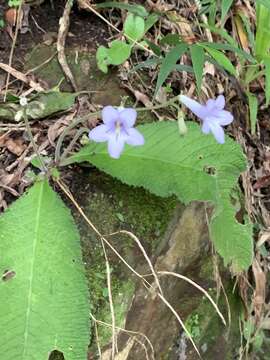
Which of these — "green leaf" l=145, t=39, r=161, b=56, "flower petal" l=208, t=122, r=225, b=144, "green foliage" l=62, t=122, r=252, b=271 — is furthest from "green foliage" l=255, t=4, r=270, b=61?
"flower petal" l=208, t=122, r=225, b=144

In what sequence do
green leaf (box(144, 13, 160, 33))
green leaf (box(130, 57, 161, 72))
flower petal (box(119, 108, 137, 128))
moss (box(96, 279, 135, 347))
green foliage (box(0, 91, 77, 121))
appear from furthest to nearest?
green leaf (box(144, 13, 160, 33)) → green leaf (box(130, 57, 161, 72)) → green foliage (box(0, 91, 77, 121)) → moss (box(96, 279, 135, 347)) → flower petal (box(119, 108, 137, 128))

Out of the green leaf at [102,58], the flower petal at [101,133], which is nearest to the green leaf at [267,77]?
the green leaf at [102,58]

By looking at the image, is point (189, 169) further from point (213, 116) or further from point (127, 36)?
point (127, 36)

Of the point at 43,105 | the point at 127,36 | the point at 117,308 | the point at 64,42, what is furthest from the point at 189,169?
the point at 64,42

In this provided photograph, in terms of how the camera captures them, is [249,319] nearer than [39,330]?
No

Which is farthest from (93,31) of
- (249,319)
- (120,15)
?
(249,319)

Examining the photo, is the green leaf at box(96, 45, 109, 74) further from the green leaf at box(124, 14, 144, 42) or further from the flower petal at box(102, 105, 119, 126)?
the flower petal at box(102, 105, 119, 126)

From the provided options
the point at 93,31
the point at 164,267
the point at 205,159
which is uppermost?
the point at 93,31

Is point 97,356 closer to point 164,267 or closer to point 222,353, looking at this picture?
point 164,267

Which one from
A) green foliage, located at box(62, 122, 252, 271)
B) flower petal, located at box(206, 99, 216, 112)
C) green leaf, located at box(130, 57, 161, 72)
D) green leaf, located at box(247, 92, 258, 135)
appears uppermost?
green leaf, located at box(130, 57, 161, 72)
